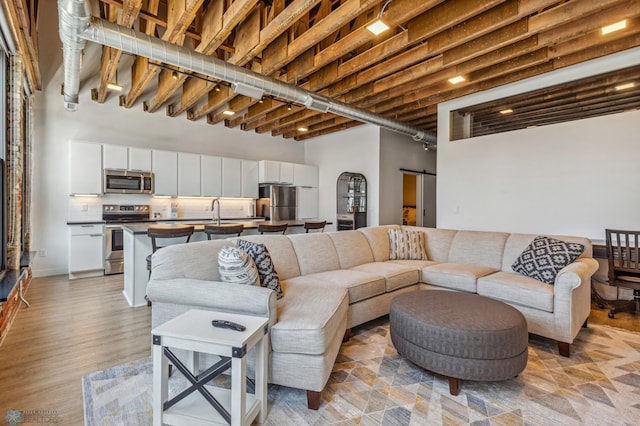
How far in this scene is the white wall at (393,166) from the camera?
22.5 feet

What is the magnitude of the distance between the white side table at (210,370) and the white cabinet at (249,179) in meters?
5.48

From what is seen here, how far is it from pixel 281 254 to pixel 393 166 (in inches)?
190

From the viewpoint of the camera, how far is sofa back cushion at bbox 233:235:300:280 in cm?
296

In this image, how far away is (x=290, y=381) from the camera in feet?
6.19

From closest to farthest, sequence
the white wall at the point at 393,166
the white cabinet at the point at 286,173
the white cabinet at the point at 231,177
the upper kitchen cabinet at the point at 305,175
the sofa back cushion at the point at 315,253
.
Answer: the sofa back cushion at the point at 315,253, the white cabinet at the point at 231,177, the white wall at the point at 393,166, the white cabinet at the point at 286,173, the upper kitchen cabinet at the point at 305,175

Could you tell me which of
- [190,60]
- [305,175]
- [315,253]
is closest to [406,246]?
[315,253]

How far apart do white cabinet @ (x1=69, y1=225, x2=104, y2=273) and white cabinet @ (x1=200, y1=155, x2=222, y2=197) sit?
195 centimetres

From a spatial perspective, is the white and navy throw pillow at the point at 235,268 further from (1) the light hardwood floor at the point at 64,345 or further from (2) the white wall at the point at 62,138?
(2) the white wall at the point at 62,138

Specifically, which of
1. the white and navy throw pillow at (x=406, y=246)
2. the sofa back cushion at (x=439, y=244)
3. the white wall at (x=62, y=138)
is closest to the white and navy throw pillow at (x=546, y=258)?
the sofa back cushion at (x=439, y=244)

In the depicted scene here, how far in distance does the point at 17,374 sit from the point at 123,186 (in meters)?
3.89

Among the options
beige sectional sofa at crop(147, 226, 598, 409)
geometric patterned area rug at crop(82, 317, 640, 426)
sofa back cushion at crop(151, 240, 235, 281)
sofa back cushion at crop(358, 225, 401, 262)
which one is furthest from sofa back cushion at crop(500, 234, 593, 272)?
sofa back cushion at crop(151, 240, 235, 281)

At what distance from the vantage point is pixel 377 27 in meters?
2.89

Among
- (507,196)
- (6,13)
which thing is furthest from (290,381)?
(507,196)

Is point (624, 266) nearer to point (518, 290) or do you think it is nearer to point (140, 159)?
point (518, 290)
